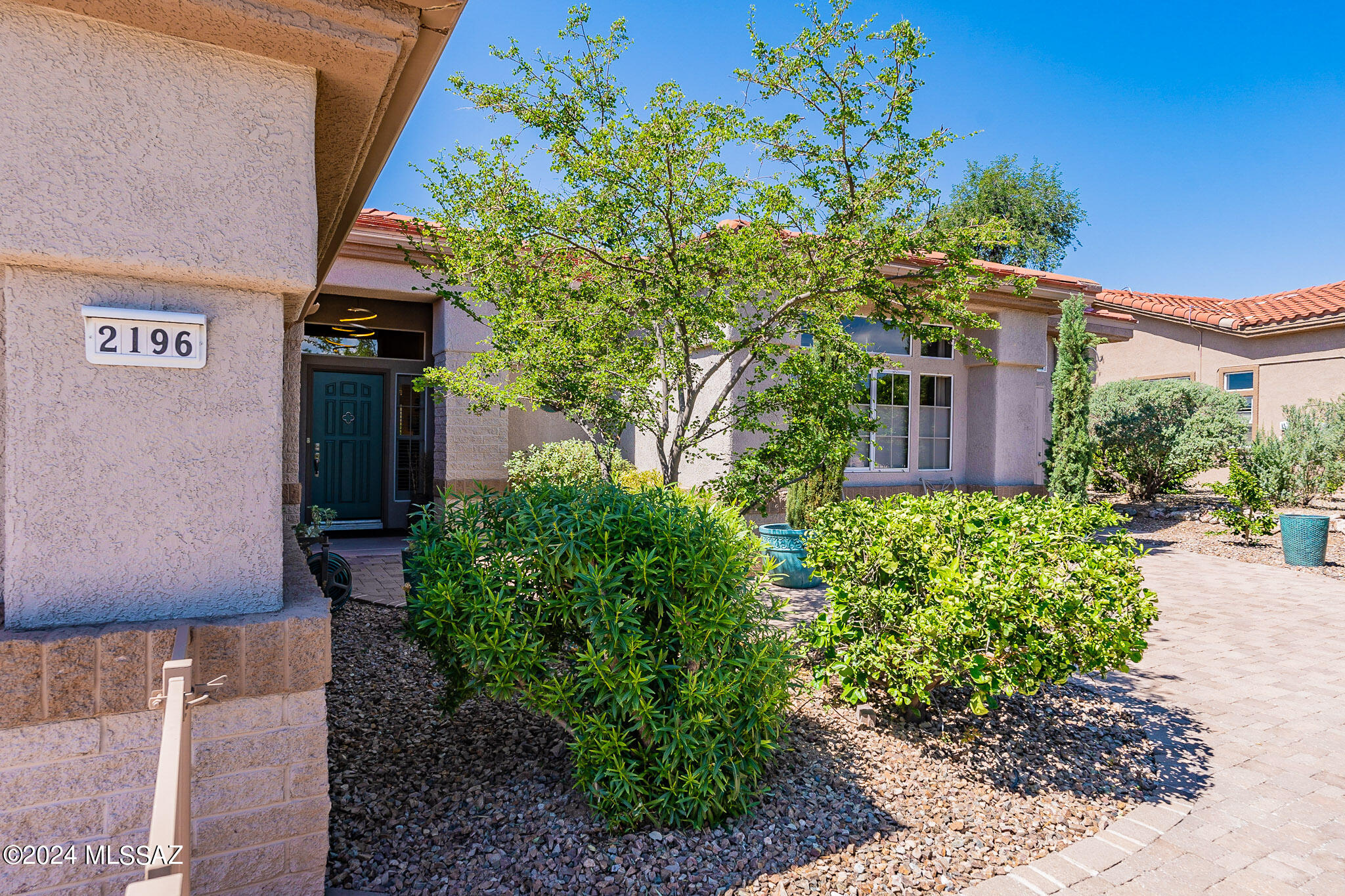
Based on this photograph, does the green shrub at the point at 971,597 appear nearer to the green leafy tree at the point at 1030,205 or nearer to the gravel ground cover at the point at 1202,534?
the gravel ground cover at the point at 1202,534

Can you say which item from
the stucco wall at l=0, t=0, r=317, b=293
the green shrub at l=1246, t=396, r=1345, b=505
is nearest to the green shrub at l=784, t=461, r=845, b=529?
the stucco wall at l=0, t=0, r=317, b=293

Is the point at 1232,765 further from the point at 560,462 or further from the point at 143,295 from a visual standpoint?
the point at 560,462

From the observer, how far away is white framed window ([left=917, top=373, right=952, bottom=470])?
38.8 feet

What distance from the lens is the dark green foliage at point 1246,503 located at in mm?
10297

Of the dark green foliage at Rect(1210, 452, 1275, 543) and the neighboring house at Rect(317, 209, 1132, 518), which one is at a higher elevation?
the neighboring house at Rect(317, 209, 1132, 518)

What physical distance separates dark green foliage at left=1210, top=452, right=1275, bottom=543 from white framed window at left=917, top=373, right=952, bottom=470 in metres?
3.75

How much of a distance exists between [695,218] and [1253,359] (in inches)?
638

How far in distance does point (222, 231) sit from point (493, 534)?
1.42m

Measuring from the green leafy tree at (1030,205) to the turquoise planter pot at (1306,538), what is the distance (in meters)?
17.9

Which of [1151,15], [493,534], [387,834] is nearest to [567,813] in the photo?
[387,834]

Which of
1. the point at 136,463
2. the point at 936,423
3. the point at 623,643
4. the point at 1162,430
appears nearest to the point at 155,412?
the point at 136,463

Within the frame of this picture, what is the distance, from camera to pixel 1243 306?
16.4 meters

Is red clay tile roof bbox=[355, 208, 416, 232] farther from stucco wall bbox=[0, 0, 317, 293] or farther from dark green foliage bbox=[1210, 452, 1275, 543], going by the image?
dark green foliage bbox=[1210, 452, 1275, 543]

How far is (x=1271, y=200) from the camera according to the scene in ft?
61.7
